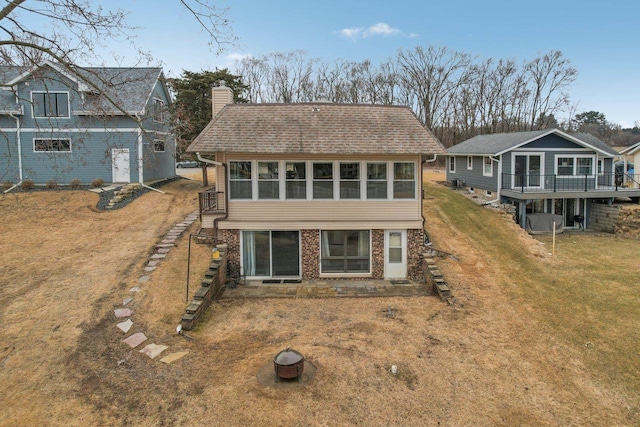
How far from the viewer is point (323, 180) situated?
14.5 m

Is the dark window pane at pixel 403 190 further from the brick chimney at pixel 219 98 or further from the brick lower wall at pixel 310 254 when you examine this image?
the brick chimney at pixel 219 98

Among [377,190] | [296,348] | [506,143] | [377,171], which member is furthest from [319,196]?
[506,143]

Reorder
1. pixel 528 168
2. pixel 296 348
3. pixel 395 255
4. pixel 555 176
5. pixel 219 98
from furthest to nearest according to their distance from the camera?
pixel 528 168
pixel 555 176
pixel 219 98
pixel 395 255
pixel 296 348

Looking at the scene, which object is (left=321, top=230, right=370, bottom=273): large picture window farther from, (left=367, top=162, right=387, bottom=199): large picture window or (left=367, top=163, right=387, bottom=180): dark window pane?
(left=367, top=163, right=387, bottom=180): dark window pane

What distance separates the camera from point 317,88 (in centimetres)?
5028

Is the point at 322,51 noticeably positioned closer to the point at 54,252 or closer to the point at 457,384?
the point at 54,252

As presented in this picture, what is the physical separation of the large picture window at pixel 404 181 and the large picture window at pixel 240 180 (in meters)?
5.25

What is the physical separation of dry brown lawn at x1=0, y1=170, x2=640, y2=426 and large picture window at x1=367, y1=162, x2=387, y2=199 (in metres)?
3.78

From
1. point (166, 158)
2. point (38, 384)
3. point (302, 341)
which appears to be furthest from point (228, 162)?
point (166, 158)

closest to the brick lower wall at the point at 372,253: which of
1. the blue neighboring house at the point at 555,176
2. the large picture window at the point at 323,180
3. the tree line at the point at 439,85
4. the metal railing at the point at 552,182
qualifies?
the large picture window at the point at 323,180

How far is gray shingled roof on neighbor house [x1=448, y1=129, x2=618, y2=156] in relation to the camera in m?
22.2

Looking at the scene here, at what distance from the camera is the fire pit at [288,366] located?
7.79 meters

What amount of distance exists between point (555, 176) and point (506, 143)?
3.32 m

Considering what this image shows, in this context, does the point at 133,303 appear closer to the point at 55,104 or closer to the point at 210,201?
the point at 210,201
